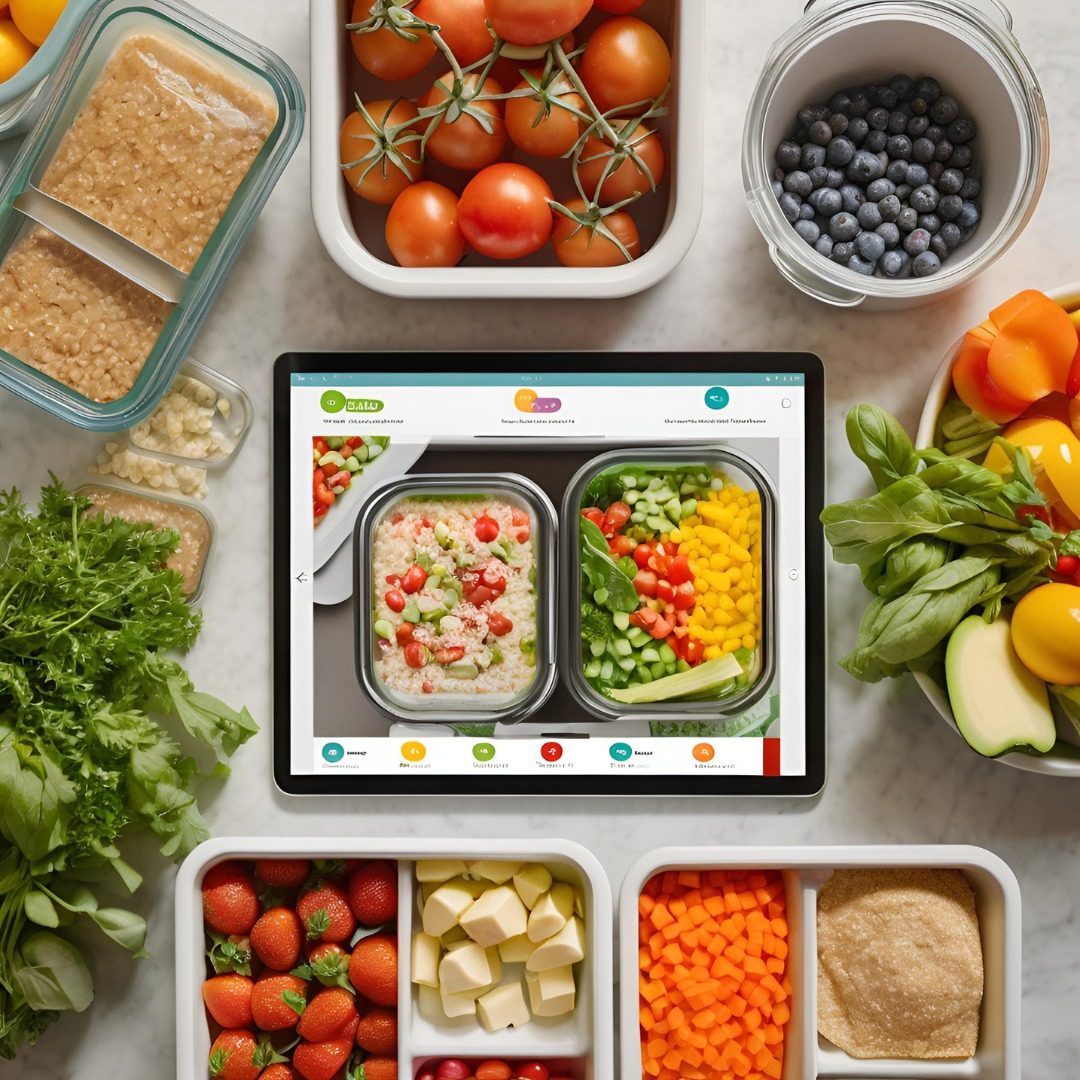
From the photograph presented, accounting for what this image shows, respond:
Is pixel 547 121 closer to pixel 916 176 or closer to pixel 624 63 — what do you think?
pixel 624 63

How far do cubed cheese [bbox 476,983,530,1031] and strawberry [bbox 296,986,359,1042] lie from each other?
0.17 metres

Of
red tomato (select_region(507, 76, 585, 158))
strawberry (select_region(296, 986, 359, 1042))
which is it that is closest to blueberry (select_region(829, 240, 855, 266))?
red tomato (select_region(507, 76, 585, 158))

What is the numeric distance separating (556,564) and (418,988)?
60 centimetres

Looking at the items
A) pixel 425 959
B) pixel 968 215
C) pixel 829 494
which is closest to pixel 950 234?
pixel 968 215

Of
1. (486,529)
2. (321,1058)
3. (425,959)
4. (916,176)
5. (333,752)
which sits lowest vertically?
(321,1058)

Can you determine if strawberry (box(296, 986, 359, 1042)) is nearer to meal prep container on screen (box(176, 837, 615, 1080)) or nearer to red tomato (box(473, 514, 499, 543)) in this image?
meal prep container on screen (box(176, 837, 615, 1080))

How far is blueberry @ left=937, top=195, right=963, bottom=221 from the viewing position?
120 centimetres

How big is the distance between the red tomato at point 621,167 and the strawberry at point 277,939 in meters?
1.01

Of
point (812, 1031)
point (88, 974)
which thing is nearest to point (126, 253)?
point (88, 974)

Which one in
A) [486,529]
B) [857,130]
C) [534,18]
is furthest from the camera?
[486,529]

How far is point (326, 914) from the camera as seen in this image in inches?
50.0

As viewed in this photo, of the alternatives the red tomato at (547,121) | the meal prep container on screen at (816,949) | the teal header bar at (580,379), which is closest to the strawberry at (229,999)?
the meal prep container on screen at (816,949)

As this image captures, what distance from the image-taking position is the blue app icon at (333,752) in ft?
4.38

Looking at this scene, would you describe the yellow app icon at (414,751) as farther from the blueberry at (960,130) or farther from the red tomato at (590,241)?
the blueberry at (960,130)
